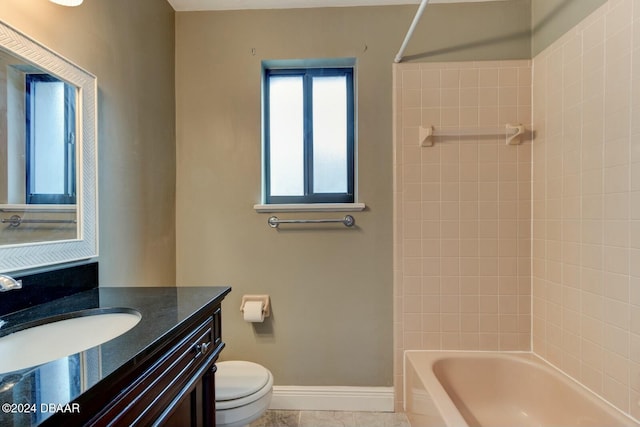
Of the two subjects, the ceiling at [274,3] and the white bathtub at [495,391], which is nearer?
the white bathtub at [495,391]

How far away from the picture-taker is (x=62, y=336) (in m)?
0.84

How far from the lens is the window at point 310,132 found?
1.91 meters

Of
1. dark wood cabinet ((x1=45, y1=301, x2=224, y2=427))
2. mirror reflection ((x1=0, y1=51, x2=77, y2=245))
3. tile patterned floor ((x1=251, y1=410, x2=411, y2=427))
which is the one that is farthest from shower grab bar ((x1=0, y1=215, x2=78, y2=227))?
tile patterned floor ((x1=251, y1=410, x2=411, y2=427))

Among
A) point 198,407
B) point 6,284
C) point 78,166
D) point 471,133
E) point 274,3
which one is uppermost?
point 274,3

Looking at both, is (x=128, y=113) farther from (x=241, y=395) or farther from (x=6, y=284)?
(x=241, y=395)

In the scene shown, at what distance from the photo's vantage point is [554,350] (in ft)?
5.18

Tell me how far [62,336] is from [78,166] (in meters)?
0.60

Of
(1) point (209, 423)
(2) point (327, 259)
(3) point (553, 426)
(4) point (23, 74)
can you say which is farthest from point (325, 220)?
(3) point (553, 426)

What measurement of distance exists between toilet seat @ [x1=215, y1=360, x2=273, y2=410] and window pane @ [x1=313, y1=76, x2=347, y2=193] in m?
1.10

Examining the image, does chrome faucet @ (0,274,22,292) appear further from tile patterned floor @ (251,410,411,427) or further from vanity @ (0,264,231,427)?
tile patterned floor @ (251,410,411,427)

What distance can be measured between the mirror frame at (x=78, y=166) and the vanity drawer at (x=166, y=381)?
540mm

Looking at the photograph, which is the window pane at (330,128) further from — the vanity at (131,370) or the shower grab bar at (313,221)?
the vanity at (131,370)

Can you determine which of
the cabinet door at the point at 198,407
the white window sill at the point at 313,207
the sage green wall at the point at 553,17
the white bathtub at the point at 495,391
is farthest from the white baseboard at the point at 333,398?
the sage green wall at the point at 553,17

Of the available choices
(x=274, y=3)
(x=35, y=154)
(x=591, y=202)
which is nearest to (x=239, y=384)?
(x=35, y=154)
